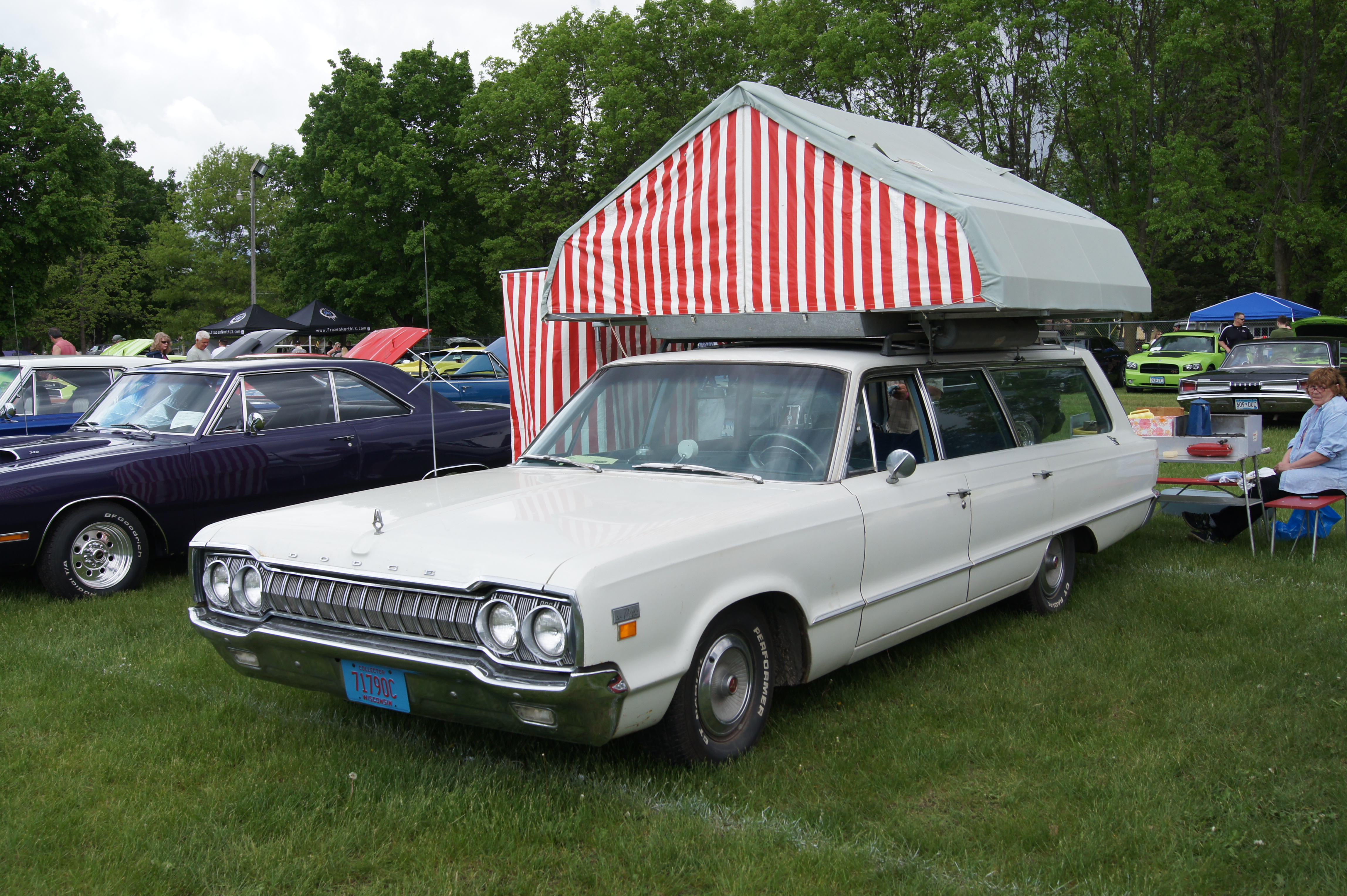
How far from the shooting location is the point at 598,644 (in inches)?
132

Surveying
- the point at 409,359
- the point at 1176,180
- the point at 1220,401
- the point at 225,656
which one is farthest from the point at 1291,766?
the point at 1176,180

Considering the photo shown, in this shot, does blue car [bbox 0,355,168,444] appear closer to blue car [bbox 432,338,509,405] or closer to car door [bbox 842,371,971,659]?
blue car [bbox 432,338,509,405]

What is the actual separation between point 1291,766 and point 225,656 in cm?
404

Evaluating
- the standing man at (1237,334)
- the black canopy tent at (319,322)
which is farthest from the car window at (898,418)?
the black canopy tent at (319,322)

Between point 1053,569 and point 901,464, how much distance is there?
2114 millimetres

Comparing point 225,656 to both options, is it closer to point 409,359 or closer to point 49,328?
point 409,359

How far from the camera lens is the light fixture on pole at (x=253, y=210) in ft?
96.4

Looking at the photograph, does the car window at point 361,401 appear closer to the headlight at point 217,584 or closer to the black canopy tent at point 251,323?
the headlight at point 217,584

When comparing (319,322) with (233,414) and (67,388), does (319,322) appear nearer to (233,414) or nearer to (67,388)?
(67,388)

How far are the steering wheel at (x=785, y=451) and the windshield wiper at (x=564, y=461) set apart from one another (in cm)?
70

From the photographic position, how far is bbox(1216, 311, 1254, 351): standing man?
19.5 metres

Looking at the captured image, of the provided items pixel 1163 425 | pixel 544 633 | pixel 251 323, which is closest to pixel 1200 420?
pixel 1163 425

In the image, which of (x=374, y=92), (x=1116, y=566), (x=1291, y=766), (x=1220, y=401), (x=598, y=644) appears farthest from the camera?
(x=374, y=92)

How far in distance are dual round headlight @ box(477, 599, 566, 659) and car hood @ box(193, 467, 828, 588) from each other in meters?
0.11
